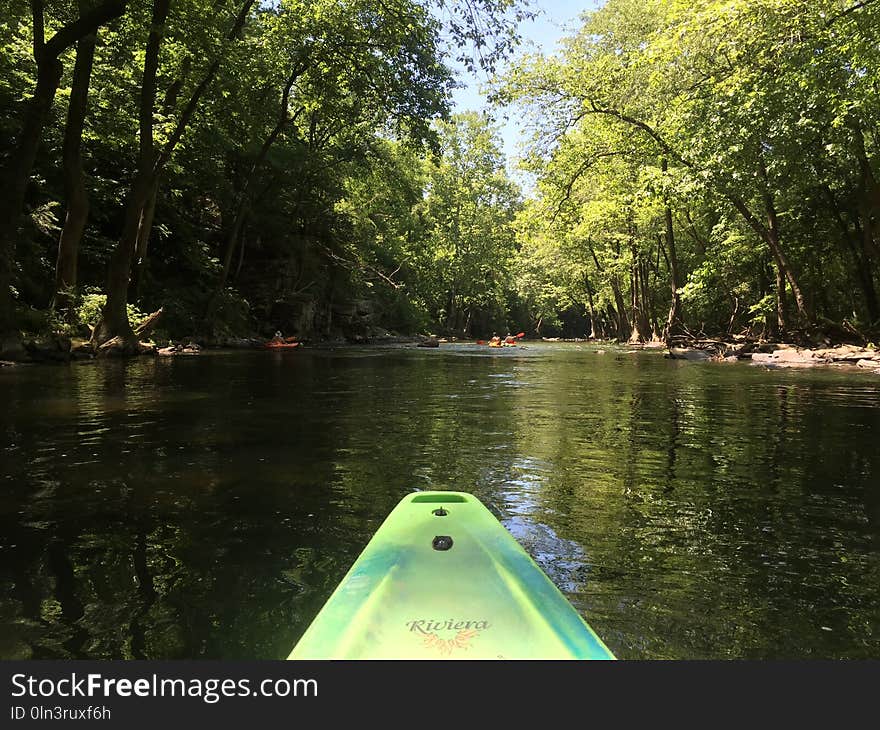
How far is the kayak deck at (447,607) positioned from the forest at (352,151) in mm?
13065

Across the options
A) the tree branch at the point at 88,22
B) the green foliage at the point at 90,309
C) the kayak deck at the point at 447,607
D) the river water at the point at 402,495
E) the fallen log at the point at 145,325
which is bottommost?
the river water at the point at 402,495

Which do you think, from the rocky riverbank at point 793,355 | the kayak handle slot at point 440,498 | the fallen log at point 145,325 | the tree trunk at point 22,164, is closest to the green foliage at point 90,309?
the fallen log at point 145,325

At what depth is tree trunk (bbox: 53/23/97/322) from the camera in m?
15.3

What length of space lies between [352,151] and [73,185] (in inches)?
533

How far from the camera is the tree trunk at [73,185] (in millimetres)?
15266

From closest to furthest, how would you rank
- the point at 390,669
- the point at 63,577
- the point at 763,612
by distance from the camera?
1. the point at 390,669
2. the point at 763,612
3. the point at 63,577

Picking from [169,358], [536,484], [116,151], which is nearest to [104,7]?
[169,358]

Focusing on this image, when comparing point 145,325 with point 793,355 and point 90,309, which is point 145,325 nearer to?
point 90,309

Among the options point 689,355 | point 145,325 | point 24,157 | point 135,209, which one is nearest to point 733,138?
point 689,355

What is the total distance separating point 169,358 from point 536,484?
16.7 meters

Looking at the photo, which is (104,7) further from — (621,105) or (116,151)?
(621,105)

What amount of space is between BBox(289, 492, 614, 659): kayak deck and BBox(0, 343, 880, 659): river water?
51 cm

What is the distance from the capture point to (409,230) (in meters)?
43.2

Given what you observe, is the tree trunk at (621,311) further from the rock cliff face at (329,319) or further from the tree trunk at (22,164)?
the tree trunk at (22,164)
